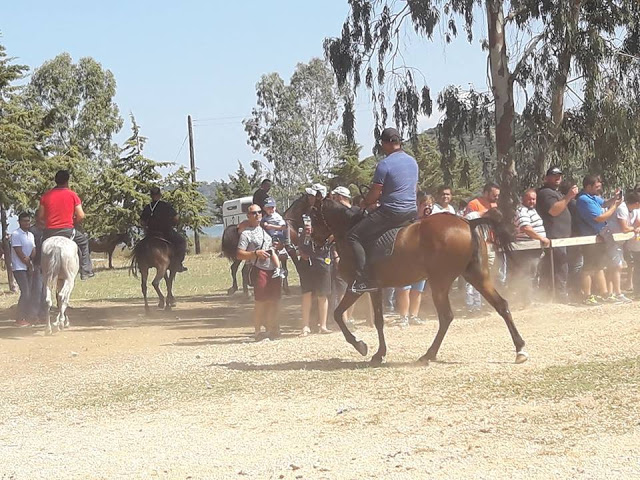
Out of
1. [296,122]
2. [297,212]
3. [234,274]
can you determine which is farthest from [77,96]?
[297,212]

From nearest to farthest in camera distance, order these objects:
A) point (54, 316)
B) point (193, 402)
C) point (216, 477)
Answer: point (216, 477)
point (193, 402)
point (54, 316)

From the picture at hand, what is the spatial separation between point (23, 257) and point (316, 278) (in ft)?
20.9

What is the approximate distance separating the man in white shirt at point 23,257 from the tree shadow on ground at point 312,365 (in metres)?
7.42

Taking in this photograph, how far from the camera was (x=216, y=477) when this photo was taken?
22.0 ft

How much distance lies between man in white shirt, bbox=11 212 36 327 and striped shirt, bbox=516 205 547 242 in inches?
339

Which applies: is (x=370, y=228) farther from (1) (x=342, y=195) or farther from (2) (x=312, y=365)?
(1) (x=342, y=195)

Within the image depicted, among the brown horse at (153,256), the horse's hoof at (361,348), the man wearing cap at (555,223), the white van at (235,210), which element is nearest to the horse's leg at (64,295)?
the brown horse at (153,256)

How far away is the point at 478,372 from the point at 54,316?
11203 mm

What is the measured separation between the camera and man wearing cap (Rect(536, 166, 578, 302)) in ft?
52.8

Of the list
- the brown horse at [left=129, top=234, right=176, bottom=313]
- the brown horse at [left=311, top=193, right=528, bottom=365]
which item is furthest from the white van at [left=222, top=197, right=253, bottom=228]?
the brown horse at [left=311, top=193, right=528, bottom=365]

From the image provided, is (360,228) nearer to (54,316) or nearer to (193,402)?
(193,402)

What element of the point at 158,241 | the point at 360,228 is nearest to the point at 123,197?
the point at 158,241

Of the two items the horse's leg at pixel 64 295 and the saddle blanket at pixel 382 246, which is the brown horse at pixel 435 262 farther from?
the horse's leg at pixel 64 295

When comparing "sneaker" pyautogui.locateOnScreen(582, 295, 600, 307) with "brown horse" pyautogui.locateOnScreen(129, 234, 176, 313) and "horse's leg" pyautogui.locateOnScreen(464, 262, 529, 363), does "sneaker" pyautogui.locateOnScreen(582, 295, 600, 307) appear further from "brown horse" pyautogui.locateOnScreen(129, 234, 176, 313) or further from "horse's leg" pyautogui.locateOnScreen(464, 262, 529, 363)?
"brown horse" pyautogui.locateOnScreen(129, 234, 176, 313)
